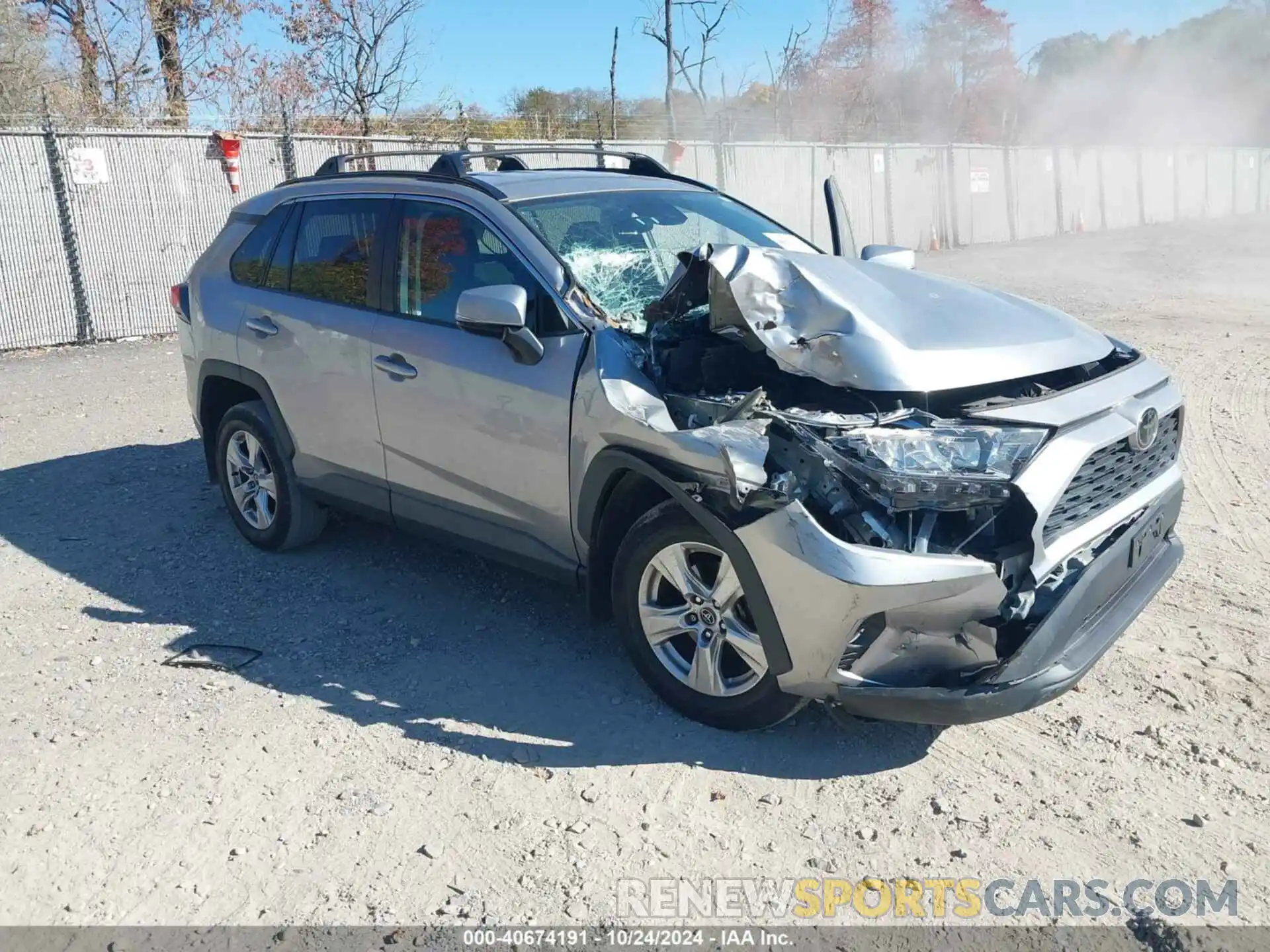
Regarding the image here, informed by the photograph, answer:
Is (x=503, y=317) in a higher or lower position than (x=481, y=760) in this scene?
higher

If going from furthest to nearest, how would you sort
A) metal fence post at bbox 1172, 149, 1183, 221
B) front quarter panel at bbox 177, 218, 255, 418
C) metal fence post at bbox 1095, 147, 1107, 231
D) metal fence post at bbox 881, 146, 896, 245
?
metal fence post at bbox 1172, 149, 1183, 221 < metal fence post at bbox 1095, 147, 1107, 231 < metal fence post at bbox 881, 146, 896, 245 < front quarter panel at bbox 177, 218, 255, 418

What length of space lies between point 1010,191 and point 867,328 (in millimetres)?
23766

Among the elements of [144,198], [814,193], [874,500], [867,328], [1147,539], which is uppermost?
[144,198]

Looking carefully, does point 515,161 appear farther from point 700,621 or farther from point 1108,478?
point 1108,478

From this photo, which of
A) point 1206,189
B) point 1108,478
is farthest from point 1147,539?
point 1206,189

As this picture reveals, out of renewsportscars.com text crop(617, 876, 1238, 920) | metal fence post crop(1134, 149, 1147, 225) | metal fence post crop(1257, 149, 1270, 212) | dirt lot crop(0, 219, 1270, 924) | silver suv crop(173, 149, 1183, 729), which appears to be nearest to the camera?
renewsportscars.com text crop(617, 876, 1238, 920)

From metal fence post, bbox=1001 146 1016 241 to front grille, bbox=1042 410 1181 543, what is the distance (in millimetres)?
22791

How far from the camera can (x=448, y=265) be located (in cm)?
441

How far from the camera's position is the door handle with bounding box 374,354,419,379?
439 centimetres

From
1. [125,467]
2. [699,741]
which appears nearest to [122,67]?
[125,467]

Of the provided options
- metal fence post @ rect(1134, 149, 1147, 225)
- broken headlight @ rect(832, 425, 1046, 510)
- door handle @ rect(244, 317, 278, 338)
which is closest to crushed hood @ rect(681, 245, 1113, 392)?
broken headlight @ rect(832, 425, 1046, 510)

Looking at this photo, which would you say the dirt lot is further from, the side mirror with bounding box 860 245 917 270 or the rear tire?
the side mirror with bounding box 860 245 917 270

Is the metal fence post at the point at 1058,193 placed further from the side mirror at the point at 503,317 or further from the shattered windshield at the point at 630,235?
the side mirror at the point at 503,317

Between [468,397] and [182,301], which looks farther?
[182,301]
